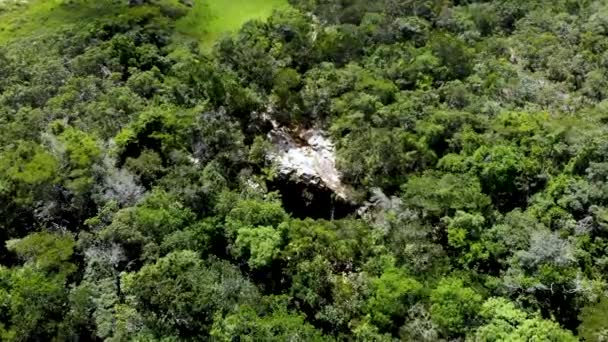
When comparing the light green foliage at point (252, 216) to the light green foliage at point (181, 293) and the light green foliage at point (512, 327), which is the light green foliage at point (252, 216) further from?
the light green foliage at point (512, 327)

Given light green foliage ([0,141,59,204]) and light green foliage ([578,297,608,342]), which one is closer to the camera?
light green foliage ([578,297,608,342])

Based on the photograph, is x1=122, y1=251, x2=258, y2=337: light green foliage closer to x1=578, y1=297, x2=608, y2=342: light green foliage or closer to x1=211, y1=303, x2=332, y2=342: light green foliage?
x1=211, y1=303, x2=332, y2=342: light green foliage

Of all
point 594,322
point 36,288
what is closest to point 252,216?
point 36,288

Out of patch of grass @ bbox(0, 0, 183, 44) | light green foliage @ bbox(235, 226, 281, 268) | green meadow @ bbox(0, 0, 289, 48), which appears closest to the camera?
light green foliage @ bbox(235, 226, 281, 268)

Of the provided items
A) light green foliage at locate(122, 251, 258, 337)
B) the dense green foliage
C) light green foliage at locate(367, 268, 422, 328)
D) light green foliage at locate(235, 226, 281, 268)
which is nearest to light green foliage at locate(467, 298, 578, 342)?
the dense green foliage

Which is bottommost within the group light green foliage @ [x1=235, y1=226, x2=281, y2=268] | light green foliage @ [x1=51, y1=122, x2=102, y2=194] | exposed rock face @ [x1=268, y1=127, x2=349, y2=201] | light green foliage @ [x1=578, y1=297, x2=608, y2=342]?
exposed rock face @ [x1=268, y1=127, x2=349, y2=201]

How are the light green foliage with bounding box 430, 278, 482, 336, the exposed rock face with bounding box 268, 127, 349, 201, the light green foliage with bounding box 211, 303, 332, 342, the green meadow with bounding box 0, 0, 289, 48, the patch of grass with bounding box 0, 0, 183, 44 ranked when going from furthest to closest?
the patch of grass with bounding box 0, 0, 183, 44, the green meadow with bounding box 0, 0, 289, 48, the exposed rock face with bounding box 268, 127, 349, 201, the light green foliage with bounding box 430, 278, 482, 336, the light green foliage with bounding box 211, 303, 332, 342
